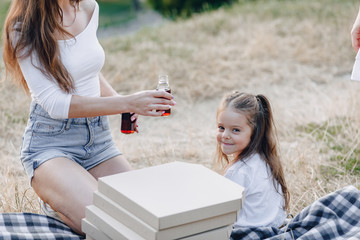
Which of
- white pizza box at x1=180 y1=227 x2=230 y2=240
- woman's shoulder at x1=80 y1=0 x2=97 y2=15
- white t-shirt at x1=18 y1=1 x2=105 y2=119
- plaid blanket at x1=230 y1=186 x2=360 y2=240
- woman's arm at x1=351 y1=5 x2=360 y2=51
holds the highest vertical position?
woman's shoulder at x1=80 y1=0 x2=97 y2=15

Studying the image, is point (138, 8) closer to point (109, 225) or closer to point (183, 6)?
point (183, 6)

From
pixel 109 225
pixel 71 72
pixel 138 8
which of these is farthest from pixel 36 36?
pixel 138 8

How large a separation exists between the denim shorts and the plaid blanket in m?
0.98

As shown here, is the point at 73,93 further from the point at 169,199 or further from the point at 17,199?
the point at 169,199

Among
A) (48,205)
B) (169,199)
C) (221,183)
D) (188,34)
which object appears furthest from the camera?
(188,34)

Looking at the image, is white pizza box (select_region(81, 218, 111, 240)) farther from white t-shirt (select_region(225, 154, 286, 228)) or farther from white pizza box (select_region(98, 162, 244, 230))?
white t-shirt (select_region(225, 154, 286, 228))

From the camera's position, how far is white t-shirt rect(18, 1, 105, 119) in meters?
2.95

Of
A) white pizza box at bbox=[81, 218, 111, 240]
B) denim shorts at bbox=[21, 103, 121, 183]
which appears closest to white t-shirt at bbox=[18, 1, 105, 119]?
denim shorts at bbox=[21, 103, 121, 183]

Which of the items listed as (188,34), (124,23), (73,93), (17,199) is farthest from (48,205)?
(124,23)

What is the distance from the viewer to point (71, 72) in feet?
10.0

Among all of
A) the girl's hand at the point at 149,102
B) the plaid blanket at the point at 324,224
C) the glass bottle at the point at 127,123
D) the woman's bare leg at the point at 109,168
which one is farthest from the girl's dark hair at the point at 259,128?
the woman's bare leg at the point at 109,168

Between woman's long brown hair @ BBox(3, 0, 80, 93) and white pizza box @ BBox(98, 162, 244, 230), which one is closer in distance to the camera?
white pizza box @ BBox(98, 162, 244, 230)

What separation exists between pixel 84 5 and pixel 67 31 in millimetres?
359

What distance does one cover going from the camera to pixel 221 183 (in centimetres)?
250
